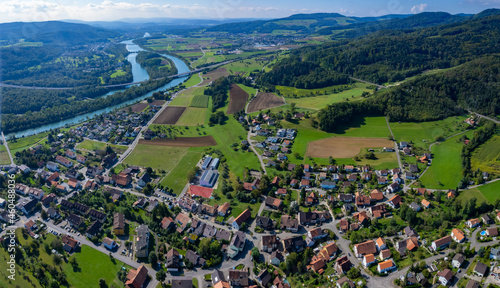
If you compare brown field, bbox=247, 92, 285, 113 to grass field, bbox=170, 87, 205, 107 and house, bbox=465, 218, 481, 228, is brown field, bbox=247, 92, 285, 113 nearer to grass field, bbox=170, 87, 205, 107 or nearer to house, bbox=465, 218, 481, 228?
grass field, bbox=170, 87, 205, 107

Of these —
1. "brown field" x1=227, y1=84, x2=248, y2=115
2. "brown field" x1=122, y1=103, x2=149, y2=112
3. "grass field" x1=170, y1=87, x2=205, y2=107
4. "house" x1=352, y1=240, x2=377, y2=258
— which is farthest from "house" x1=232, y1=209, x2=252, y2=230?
"brown field" x1=122, y1=103, x2=149, y2=112

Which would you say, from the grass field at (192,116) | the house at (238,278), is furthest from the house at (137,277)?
the grass field at (192,116)

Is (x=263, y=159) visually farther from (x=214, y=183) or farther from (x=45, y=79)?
(x=45, y=79)

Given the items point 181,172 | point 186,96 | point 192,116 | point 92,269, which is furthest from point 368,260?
point 186,96

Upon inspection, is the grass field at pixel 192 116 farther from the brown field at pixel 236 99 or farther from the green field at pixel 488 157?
the green field at pixel 488 157

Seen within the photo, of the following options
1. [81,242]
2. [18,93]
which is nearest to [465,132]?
[81,242]

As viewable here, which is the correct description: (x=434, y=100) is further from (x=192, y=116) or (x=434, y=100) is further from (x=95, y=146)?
(x=95, y=146)
